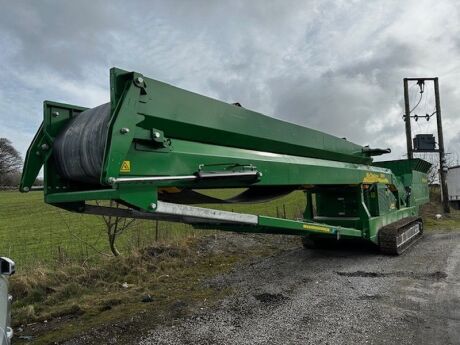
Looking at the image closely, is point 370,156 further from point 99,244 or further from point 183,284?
point 99,244

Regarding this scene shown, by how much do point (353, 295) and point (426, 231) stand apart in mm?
7663

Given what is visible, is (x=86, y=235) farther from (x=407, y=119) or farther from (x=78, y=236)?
(x=407, y=119)

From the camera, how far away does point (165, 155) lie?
377 cm

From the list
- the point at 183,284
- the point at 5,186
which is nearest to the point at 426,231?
the point at 183,284

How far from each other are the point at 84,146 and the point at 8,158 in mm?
72607

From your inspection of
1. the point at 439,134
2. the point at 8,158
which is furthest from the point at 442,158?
the point at 8,158

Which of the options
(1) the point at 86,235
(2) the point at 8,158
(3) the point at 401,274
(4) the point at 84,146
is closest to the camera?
(4) the point at 84,146

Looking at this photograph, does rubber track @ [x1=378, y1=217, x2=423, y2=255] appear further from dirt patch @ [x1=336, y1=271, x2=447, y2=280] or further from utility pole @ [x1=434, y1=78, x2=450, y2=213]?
utility pole @ [x1=434, y1=78, x2=450, y2=213]

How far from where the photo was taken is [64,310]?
545cm

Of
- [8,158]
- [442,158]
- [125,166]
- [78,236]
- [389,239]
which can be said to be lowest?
[78,236]

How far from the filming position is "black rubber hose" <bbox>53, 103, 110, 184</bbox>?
11.6 feet

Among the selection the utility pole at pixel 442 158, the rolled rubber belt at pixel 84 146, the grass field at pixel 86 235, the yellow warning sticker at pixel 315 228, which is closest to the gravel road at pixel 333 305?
the yellow warning sticker at pixel 315 228

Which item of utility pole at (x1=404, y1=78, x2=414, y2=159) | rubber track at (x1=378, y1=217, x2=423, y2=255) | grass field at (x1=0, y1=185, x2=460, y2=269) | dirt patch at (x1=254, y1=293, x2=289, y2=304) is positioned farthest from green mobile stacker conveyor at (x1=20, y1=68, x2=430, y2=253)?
utility pole at (x1=404, y1=78, x2=414, y2=159)

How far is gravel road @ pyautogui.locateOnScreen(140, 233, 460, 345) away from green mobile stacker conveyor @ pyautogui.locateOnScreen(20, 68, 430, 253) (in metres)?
0.93
